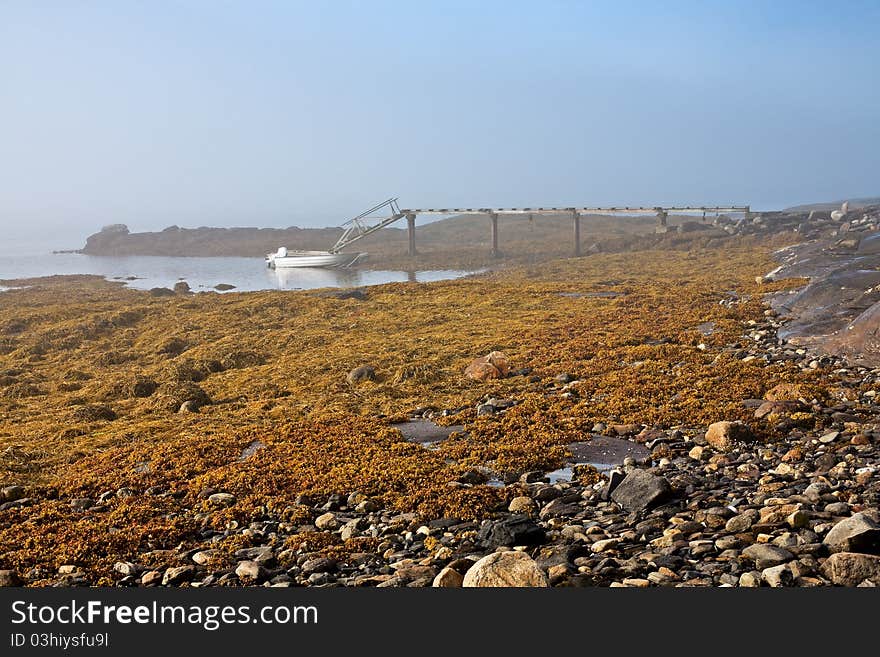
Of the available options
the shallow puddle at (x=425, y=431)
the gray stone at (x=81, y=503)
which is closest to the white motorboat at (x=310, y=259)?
the shallow puddle at (x=425, y=431)

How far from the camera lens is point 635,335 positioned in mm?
19234

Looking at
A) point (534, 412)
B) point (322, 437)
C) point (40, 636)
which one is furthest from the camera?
point (534, 412)

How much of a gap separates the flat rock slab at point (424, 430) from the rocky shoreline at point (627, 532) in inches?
85.5

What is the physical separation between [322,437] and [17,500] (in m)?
4.24

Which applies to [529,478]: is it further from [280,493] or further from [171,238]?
[171,238]

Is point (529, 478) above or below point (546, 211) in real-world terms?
below

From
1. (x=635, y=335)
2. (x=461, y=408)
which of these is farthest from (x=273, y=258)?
(x=461, y=408)

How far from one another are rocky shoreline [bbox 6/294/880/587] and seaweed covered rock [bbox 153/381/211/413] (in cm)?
514

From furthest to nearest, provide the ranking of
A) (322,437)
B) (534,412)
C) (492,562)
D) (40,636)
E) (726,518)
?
(534,412) → (322,437) → (726,518) → (492,562) → (40,636)

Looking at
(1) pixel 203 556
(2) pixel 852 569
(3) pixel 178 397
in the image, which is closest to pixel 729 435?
(2) pixel 852 569

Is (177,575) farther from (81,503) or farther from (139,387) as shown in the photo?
(139,387)

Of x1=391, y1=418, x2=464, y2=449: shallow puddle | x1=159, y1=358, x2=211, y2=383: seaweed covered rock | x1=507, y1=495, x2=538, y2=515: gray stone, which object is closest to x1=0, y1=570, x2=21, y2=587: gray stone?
x1=507, y1=495, x2=538, y2=515: gray stone

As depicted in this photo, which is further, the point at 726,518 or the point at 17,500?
the point at 17,500

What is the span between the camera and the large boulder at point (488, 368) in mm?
15547
